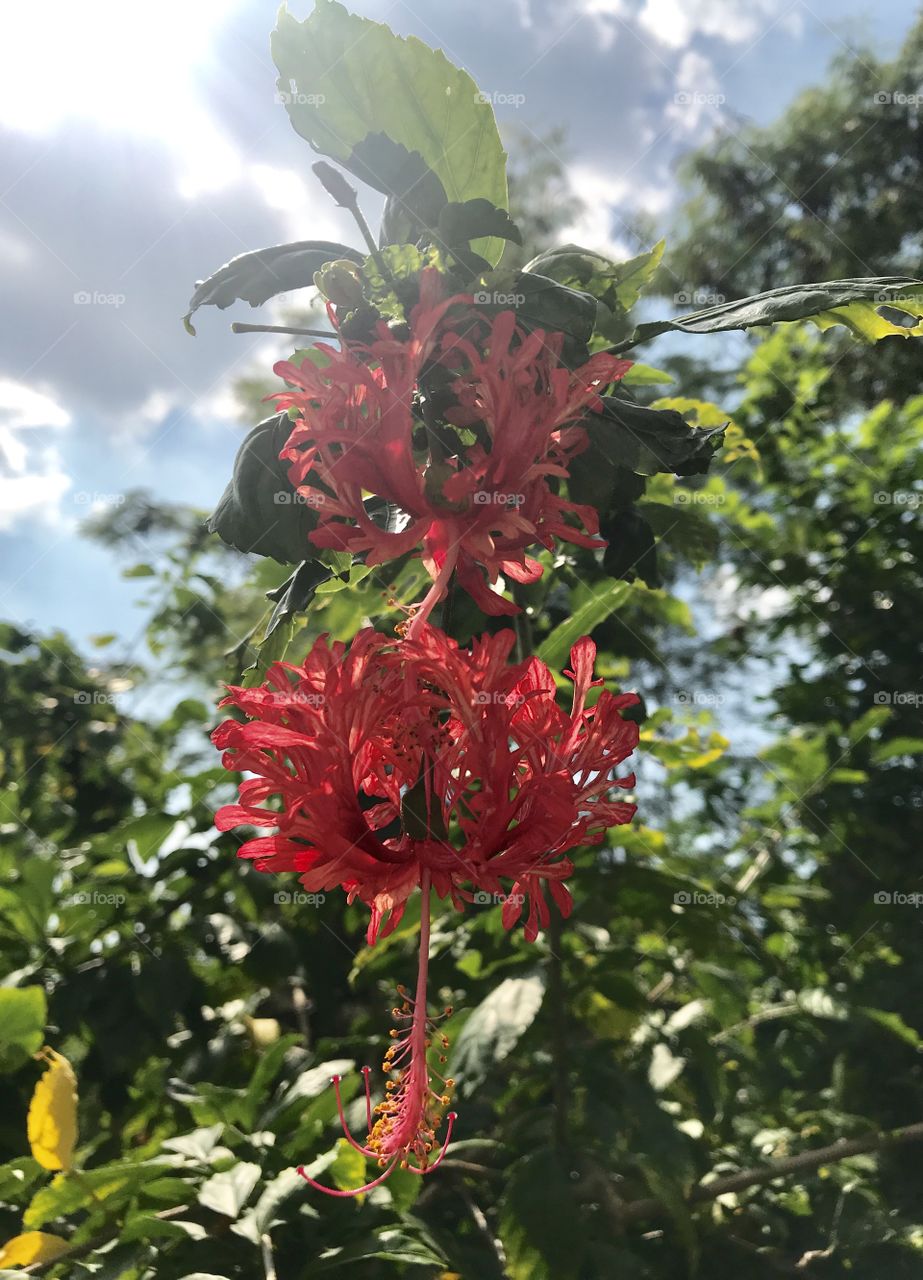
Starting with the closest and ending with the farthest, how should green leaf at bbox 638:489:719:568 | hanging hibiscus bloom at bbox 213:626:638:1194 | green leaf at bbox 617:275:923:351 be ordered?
hanging hibiscus bloom at bbox 213:626:638:1194 < green leaf at bbox 617:275:923:351 < green leaf at bbox 638:489:719:568

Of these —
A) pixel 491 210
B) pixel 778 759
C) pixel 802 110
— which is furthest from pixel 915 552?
pixel 802 110

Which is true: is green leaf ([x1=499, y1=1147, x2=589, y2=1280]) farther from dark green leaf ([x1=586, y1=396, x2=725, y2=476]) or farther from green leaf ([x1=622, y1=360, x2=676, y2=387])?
green leaf ([x1=622, y1=360, x2=676, y2=387])

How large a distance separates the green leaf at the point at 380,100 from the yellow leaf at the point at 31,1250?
127 cm

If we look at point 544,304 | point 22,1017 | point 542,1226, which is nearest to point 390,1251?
point 542,1226

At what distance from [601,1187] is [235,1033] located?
0.90 m

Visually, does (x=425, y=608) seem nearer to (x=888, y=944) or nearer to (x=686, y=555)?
(x=686, y=555)

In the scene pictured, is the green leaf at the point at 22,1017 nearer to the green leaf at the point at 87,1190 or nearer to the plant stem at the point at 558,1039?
the green leaf at the point at 87,1190

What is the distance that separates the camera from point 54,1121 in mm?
1189

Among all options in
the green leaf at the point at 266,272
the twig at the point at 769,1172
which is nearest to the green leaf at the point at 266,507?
the green leaf at the point at 266,272

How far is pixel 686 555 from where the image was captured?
1484 mm

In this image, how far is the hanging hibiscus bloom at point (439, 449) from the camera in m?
0.72

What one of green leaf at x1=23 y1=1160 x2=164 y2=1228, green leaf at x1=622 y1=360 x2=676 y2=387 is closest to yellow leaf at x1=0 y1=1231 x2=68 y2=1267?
green leaf at x1=23 y1=1160 x2=164 y2=1228

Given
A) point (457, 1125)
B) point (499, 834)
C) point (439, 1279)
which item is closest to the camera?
point (499, 834)

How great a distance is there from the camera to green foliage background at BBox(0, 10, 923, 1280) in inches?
46.5
